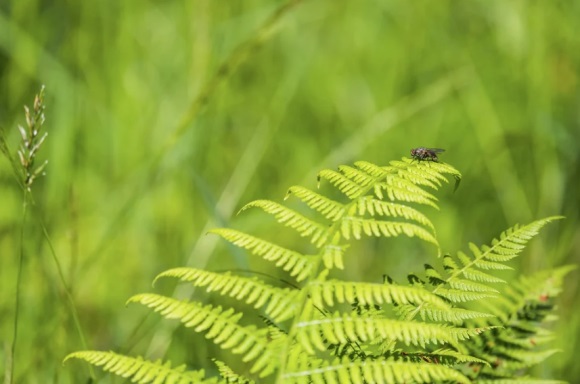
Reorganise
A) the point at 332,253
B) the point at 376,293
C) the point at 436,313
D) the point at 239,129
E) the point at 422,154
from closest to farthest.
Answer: the point at 376,293 → the point at 332,253 → the point at 436,313 → the point at 422,154 → the point at 239,129

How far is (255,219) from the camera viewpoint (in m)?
2.84

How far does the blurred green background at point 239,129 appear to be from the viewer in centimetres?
248

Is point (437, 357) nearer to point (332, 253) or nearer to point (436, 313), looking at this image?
point (436, 313)

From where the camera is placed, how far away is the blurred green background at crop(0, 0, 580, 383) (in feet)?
8.15

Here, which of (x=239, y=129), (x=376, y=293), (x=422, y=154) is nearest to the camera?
(x=376, y=293)

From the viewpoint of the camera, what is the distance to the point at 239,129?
3.65 metres

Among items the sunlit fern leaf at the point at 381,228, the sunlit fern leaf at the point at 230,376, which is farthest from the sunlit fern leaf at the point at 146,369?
the sunlit fern leaf at the point at 381,228

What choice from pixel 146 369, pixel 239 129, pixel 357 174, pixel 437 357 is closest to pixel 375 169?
pixel 357 174

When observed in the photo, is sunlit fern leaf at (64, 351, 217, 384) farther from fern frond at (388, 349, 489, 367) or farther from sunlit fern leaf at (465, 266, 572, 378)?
sunlit fern leaf at (465, 266, 572, 378)

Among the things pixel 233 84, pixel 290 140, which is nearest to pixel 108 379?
pixel 290 140

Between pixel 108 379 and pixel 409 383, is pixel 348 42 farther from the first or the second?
pixel 409 383

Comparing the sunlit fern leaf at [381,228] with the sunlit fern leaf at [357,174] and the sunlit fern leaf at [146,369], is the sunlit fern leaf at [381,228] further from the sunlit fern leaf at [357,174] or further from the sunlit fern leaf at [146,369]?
the sunlit fern leaf at [146,369]

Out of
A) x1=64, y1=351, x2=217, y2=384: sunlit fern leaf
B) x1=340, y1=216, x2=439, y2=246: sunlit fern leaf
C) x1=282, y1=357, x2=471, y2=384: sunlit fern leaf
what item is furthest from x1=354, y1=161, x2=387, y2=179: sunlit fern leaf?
x1=64, y1=351, x2=217, y2=384: sunlit fern leaf

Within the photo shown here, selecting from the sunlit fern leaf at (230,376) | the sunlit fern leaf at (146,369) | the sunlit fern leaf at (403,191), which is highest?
the sunlit fern leaf at (403,191)
